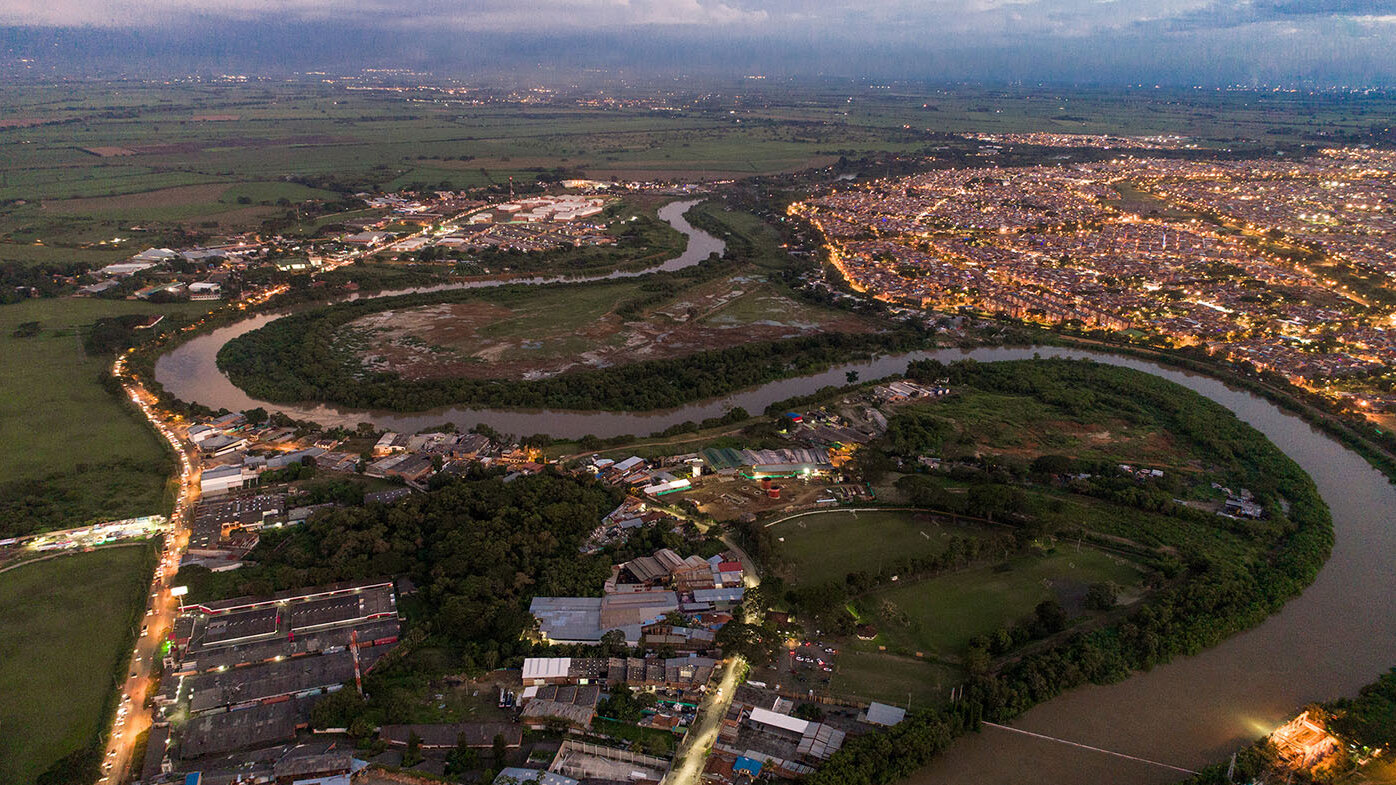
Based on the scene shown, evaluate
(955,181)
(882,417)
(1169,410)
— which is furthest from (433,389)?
(955,181)

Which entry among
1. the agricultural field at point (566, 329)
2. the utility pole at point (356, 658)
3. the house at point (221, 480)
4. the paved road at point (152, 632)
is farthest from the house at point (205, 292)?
the utility pole at point (356, 658)

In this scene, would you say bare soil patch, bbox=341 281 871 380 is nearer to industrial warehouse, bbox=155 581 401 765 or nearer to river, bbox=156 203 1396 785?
industrial warehouse, bbox=155 581 401 765

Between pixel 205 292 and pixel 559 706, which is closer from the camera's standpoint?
pixel 559 706

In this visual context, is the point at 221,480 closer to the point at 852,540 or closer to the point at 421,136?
the point at 852,540

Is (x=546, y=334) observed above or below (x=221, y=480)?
above

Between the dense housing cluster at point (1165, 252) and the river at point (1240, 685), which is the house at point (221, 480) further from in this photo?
the dense housing cluster at point (1165, 252)

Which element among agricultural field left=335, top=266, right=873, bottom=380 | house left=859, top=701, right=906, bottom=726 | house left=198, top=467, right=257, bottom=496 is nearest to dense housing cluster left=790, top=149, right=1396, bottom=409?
agricultural field left=335, top=266, right=873, bottom=380

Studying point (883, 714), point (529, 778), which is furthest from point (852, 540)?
point (529, 778)
